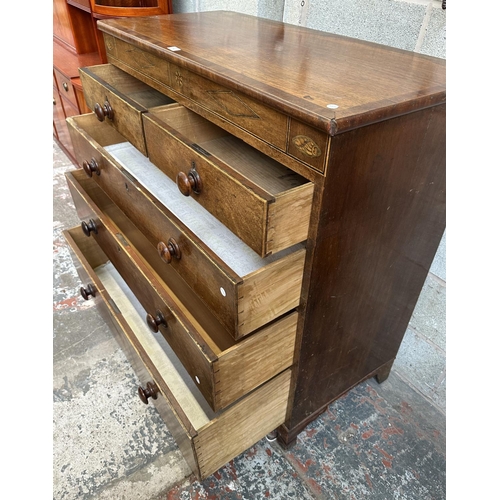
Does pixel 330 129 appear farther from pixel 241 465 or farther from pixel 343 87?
pixel 241 465

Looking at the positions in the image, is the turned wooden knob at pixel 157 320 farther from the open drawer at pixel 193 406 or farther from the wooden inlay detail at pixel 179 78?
the wooden inlay detail at pixel 179 78

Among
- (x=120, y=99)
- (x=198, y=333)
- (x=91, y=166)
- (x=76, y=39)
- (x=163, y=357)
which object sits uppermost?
(x=120, y=99)

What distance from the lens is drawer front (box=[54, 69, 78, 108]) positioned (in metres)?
2.01

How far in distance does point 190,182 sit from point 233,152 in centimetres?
23

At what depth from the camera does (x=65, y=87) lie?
6.85 feet

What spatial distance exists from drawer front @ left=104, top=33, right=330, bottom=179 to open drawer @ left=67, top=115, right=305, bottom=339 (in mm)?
179

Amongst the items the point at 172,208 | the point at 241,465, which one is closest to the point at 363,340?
the point at 241,465

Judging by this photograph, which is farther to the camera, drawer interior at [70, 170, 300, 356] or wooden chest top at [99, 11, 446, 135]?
drawer interior at [70, 170, 300, 356]

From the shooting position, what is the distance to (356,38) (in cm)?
103

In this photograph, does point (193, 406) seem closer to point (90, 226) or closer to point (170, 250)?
point (170, 250)

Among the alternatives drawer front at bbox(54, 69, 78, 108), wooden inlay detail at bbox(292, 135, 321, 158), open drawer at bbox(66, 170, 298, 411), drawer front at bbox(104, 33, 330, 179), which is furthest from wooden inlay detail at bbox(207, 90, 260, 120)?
drawer front at bbox(54, 69, 78, 108)

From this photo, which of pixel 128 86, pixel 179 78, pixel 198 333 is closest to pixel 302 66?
pixel 179 78

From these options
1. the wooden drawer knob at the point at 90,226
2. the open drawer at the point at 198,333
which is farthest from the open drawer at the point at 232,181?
the wooden drawer knob at the point at 90,226

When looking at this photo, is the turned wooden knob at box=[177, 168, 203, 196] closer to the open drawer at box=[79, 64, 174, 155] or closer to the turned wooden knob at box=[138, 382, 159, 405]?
the open drawer at box=[79, 64, 174, 155]
